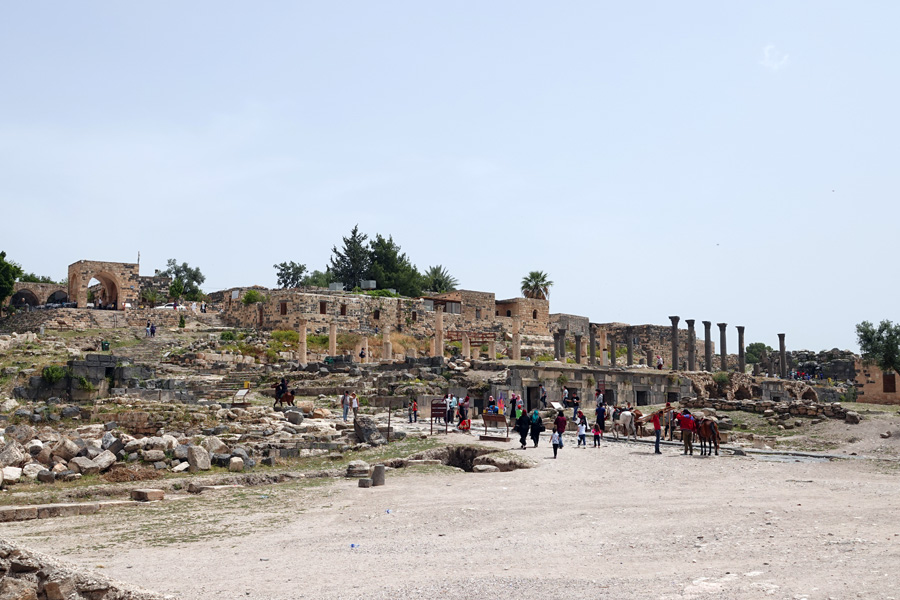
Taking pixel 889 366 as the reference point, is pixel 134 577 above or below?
below

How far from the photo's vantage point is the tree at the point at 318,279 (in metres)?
78.0

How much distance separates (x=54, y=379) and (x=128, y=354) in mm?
15623

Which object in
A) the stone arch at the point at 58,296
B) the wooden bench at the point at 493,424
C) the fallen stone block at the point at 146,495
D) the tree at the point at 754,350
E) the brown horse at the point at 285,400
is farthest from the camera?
the tree at the point at 754,350

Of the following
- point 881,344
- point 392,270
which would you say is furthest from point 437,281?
point 881,344

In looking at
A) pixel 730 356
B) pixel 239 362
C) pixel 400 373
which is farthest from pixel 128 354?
pixel 730 356

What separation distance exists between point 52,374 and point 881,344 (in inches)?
1286

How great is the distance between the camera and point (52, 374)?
85.9ft

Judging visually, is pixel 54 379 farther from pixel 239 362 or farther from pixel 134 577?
pixel 134 577

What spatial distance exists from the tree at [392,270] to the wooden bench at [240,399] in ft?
117

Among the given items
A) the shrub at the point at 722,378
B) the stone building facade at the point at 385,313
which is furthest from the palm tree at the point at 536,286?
the shrub at the point at 722,378

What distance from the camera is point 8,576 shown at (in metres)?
7.56

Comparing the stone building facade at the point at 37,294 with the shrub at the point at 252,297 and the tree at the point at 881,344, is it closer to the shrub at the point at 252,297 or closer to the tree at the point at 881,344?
the shrub at the point at 252,297

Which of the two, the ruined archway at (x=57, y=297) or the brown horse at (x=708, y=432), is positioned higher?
the ruined archway at (x=57, y=297)

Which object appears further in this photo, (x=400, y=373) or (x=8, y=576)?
(x=400, y=373)
